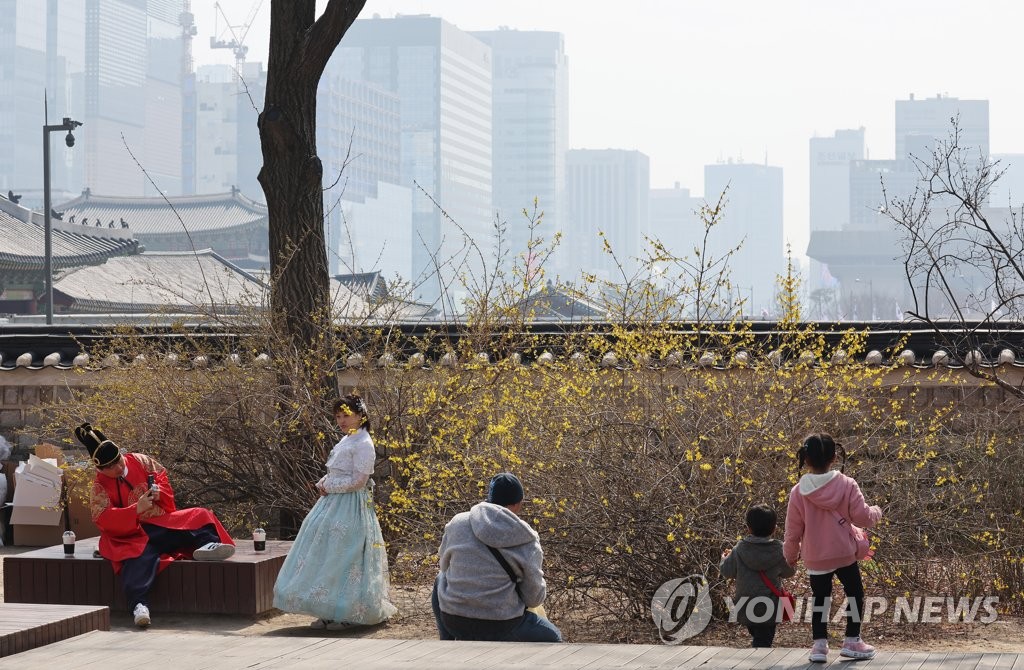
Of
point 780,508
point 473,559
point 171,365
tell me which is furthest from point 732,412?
point 171,365

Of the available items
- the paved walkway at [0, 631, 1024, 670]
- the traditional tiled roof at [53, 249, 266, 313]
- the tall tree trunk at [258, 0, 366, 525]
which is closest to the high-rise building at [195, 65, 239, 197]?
the traditional tiled roof at [53, 249, 266, 313]

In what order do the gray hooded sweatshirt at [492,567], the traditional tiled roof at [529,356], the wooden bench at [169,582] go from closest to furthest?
the gray hooded sweatshirt at [492,567]
the wooden bench at [169,582]
the traditional tiled roof at [529,356]

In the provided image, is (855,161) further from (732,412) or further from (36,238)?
(732,412)

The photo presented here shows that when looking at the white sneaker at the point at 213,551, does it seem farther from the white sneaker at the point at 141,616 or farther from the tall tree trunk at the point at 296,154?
the tall tree trunk at the point at 296,154

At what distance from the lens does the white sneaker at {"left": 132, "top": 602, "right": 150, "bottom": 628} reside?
7215 millimetres

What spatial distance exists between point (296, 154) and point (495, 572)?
512 cm

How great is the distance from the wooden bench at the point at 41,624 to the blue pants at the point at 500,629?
1683 mm

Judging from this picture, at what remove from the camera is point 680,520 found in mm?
6883

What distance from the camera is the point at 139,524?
7.64 m

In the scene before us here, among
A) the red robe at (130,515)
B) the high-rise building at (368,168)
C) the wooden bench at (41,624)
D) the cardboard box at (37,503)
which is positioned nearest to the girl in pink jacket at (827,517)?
the wooden bench at (41,624)

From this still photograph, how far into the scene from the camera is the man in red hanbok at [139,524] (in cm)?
756

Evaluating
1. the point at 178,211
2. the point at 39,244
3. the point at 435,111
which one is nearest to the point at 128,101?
the point at 435,111

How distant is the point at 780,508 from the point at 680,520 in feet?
2.28

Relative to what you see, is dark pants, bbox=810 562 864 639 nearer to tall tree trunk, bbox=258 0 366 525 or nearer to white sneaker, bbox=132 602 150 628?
white sneaker, bbox=132 602 150 628
